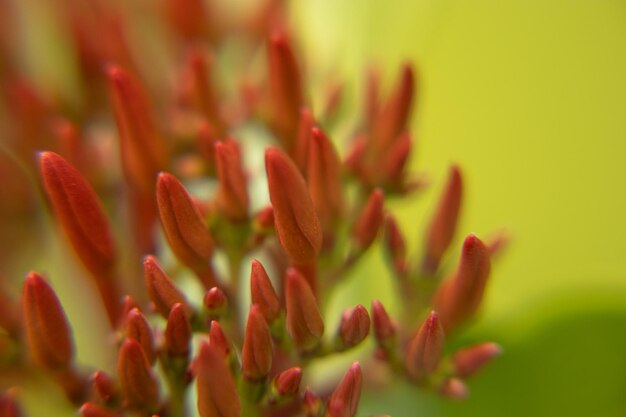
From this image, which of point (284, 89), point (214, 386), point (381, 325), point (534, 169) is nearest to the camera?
point (214, 386)

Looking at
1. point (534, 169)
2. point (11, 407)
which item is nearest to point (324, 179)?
point (11, 407)

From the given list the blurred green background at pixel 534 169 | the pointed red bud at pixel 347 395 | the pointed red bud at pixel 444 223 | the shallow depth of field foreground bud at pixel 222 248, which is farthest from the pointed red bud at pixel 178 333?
the blurred green background at pixel 534 169

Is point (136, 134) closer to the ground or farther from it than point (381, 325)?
farther from it

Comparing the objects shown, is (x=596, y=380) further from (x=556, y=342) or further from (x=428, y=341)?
(x=428, y=341)

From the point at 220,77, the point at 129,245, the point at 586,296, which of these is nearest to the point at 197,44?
the point at 220,77

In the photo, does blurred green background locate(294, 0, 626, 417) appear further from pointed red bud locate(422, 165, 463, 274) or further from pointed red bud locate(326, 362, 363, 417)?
pointed red bud locate(326, 362, 363, 417)

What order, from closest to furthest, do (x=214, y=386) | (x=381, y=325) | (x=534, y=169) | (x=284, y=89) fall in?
(x=214, y=386)
(x=381, y=325)
(x=284, y=89)
(x=534, y=169)

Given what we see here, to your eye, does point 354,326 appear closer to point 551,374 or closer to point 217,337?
point 217,337
